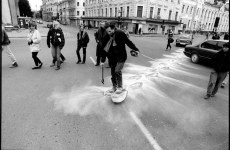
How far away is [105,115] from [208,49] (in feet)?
24.5

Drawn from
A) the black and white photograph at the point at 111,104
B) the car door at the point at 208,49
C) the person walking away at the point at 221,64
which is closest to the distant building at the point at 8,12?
the black and white photograph at the point at 111,104

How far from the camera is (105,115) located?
11.3ft

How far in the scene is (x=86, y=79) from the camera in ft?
18.5

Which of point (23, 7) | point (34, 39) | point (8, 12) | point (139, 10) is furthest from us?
point (23, 7)

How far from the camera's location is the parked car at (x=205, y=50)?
7.95 metres

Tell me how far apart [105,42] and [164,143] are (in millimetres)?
2771

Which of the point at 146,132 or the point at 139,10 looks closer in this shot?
the point at 146,132

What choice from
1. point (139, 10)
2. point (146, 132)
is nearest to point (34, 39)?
point (146, 132)

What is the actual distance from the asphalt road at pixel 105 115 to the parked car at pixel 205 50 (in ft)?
10.5

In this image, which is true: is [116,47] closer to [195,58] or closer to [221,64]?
[221,64]

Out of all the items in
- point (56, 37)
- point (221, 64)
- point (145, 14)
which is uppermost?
point (145, 14)

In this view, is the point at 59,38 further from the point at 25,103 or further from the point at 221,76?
the point at 221,76

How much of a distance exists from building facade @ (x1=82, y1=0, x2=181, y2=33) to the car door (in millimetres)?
26946

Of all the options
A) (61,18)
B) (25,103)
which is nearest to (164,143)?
(25,103)
